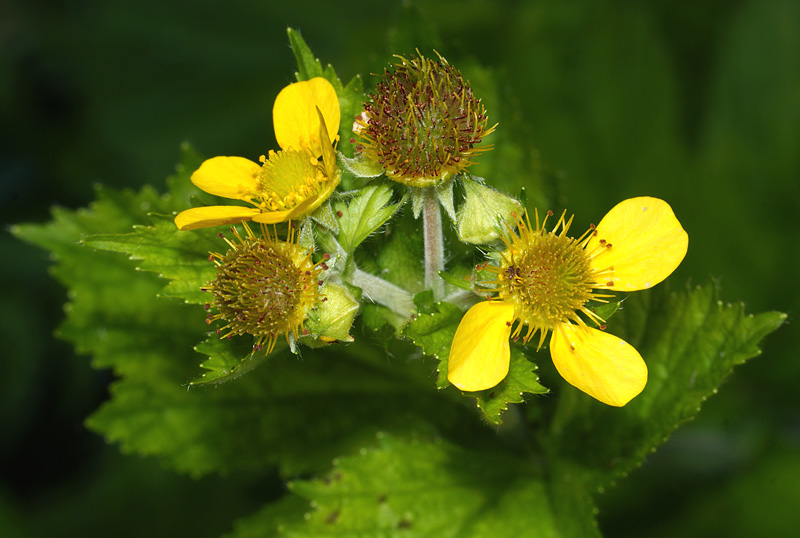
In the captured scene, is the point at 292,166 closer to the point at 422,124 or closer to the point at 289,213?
the point at 289,213

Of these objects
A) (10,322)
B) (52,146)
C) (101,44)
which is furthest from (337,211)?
(101,44)

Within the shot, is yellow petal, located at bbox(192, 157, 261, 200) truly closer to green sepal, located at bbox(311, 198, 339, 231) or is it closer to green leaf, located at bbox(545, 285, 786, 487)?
green sepal, located at bbox(311, 198, 339, 231)

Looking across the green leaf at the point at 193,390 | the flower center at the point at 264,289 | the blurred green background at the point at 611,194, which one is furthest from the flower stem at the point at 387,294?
the blurred green background at the point at 611,194

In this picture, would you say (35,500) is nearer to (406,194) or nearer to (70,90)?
(70,90)

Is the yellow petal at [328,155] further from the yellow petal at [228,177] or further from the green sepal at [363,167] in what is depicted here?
the yellow petal at [228,177]

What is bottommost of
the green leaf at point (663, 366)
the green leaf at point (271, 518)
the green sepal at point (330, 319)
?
the green leaf at point (271, 518)

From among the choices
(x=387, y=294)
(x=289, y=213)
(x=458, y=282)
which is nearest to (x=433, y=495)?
(x=387, y=294)

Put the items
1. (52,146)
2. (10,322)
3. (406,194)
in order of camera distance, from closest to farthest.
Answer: (406,194)
(10,322)
(52,146)
